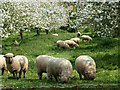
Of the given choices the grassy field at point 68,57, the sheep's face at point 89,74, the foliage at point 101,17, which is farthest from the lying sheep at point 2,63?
the foliage at point 101,17

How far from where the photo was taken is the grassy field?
53.5 ft

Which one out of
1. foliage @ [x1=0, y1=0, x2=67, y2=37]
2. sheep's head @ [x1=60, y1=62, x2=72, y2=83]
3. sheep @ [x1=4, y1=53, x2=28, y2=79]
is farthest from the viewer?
foliage @ [x1=0, y1=0, x2=67, y2=37]

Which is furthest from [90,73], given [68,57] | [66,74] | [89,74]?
[68,57]

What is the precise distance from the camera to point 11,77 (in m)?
18.2

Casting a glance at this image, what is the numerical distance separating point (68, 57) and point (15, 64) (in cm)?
639

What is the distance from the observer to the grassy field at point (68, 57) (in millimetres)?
16298

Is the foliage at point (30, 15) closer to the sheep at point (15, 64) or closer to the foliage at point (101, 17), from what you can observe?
the sheep at point (15, 64)

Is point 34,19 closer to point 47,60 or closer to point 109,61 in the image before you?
point 109,61

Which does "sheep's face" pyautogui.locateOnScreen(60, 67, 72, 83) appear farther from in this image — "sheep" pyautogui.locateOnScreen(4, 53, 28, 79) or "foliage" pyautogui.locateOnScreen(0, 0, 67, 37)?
"foliage" pyautogui.locateOnScreen(0, 0, 67, 37)

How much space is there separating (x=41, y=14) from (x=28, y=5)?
10.1ft

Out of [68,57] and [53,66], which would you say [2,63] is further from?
[68,57]

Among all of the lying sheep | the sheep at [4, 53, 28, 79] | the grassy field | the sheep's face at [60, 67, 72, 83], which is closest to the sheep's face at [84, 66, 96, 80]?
the grassy field

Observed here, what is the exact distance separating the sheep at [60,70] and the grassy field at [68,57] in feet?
0.99

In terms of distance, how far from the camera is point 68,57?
79.0 ft
